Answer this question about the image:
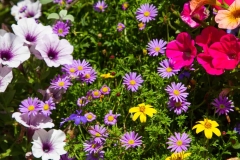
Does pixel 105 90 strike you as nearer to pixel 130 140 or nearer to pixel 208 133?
pixel 130 140

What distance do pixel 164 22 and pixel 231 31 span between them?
0.25m

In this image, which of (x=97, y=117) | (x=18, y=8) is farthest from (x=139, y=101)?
(x=18, y=8)

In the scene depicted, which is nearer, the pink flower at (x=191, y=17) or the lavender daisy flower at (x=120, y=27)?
the pink flower at (x=191, y=17)

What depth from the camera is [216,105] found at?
165cm

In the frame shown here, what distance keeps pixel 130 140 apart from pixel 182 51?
356mm

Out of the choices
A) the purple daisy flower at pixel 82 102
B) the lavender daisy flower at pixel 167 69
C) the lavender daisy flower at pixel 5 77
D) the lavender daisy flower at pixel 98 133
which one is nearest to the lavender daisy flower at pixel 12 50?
the lavender daisy flower at pixel 5 77

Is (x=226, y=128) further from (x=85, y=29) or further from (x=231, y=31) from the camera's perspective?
(x=85, y=29)

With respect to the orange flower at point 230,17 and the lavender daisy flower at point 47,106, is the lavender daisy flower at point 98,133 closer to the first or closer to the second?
the lavender daisy flower at point 47,106

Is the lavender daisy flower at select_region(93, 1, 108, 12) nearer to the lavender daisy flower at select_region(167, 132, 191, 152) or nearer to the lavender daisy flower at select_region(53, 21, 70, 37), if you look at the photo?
the lavender daisy flower at select_region(53, 21, 70, 37)

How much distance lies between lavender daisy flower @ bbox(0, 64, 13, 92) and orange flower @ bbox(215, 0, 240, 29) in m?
0.71

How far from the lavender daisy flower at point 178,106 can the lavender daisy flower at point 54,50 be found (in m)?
0.40

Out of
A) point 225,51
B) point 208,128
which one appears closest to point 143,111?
point 208,128

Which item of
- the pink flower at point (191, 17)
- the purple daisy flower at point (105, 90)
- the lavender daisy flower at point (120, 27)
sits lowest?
the purple daisy flower at point (105, 90)

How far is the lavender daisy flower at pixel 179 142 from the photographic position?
62.1 inches
